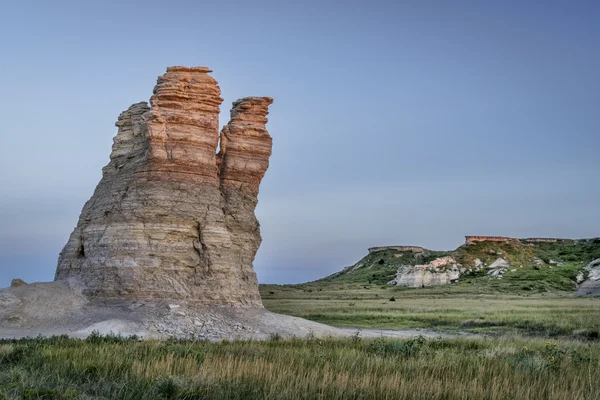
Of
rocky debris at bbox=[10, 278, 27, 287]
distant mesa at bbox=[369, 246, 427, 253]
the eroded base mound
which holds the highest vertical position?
distant mesa at bbox=[369, 246, 427, 253]

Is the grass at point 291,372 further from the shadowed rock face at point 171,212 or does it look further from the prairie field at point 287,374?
the shadowed rock face at point 171,212

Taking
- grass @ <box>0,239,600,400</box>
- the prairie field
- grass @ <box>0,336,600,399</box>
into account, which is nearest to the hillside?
grass @ <box>0,239,600,400</box>

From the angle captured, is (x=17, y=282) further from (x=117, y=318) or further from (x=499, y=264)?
(x=499, y=264)

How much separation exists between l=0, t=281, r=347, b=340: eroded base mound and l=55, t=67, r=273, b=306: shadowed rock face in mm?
748

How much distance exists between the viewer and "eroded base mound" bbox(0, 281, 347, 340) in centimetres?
2355

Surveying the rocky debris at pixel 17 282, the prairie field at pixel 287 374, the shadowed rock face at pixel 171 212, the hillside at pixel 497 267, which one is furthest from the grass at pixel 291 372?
the hillside at pixel 497 267

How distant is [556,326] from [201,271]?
717 inches

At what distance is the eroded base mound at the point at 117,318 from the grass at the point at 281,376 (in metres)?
8.59

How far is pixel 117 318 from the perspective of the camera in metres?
24.1

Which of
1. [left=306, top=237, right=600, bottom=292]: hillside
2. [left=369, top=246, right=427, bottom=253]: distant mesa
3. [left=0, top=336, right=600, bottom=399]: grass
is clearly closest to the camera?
[left=0, top=336, right=600, bottom=399]: grass

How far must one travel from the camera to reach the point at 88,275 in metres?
27.0

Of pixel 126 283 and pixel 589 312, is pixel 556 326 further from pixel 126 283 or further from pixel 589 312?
pixel 126 283

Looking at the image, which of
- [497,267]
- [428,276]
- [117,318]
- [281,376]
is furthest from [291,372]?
[497,267]

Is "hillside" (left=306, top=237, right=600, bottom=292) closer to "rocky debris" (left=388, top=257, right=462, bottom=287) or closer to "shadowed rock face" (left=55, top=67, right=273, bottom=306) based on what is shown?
"rocky debris" (left=388, top=257, right=462, bottom=287)
